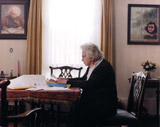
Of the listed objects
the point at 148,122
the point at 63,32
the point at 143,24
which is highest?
the point at 143,24

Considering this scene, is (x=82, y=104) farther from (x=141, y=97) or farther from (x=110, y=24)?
(x=110, y=24)

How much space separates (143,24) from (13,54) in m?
2.83

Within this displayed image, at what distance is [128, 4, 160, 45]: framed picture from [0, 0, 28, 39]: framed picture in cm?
224

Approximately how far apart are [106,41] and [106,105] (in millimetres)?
2419

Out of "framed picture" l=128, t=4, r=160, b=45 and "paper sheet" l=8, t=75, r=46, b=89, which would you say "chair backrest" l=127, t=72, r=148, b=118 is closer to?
"paper sheet" l=8, t=75, r=46, b=89

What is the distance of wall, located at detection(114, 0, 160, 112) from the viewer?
5262 mm

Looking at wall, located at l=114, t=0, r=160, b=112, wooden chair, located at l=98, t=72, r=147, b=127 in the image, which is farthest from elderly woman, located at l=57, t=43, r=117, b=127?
wall, located at l=114, t=0, r=160, b=112


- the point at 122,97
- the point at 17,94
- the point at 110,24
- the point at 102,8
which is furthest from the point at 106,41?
the point at 17,94

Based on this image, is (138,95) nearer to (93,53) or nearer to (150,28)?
(93,53)

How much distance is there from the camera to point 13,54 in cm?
514

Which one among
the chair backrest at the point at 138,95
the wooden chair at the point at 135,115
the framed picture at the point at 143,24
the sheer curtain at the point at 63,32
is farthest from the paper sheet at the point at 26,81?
the framed picture at the point at 143,24

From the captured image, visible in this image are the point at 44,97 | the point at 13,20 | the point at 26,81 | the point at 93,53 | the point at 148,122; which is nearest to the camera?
the point at 44,97

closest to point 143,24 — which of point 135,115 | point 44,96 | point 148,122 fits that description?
point 148,122

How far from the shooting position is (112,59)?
16.7 ft
